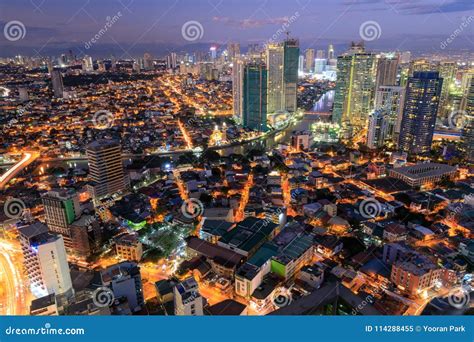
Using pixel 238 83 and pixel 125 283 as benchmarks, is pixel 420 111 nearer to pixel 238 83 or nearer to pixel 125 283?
pixel 238 83

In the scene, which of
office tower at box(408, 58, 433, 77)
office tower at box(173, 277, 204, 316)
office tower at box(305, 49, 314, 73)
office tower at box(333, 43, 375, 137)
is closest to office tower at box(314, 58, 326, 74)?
office tower at box(305, 49, 314, 73)

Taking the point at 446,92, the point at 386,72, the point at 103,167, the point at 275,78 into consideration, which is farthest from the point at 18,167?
the point at 446,92

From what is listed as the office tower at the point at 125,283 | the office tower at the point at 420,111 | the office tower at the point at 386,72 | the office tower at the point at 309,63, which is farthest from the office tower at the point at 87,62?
the office tower at the point at 309,63

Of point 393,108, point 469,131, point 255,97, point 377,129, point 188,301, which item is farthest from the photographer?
point 255,97

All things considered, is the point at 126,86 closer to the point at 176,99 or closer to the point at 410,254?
the point at 176,99

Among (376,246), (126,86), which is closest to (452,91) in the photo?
(376,246)

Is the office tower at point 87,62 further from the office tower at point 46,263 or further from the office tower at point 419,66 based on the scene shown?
the office tower at point 419,66

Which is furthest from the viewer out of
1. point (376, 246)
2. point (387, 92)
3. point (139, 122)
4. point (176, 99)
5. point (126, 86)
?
point (176, 99)

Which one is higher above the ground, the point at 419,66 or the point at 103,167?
the point at 419,66
